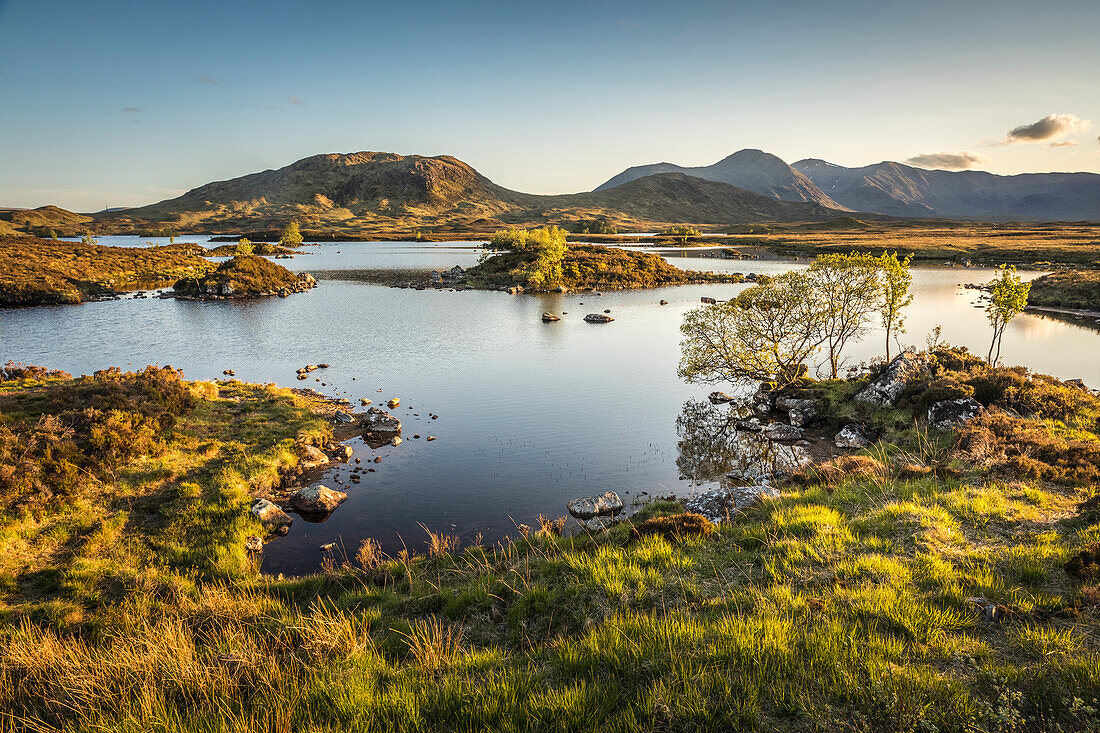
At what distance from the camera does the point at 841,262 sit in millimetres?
32375

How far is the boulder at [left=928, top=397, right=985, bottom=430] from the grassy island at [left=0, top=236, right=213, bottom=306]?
9458 cm

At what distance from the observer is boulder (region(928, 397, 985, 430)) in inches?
846

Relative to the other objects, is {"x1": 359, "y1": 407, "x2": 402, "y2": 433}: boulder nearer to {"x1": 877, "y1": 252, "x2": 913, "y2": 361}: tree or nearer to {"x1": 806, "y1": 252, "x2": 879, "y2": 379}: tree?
{"x1": 806, "y1": 252, "x2": 879, "y2": 379}: tree

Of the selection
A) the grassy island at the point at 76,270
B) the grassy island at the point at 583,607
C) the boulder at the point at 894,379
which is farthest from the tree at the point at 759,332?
the grassy island at the point at 76,270

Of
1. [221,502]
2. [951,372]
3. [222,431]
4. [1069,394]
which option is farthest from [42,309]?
[1069,394]

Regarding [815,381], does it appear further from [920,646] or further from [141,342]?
[141,342]

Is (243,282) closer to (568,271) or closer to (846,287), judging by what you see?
(568,271)

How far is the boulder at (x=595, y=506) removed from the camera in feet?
60.7

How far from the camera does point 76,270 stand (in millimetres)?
77688

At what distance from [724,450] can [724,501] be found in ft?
29.2

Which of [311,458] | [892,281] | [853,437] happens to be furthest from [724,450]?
[311,458]

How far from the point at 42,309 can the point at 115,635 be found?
76.5 m

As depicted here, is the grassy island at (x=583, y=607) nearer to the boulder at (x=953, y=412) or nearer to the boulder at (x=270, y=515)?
the boulder at (x=270, y=515)

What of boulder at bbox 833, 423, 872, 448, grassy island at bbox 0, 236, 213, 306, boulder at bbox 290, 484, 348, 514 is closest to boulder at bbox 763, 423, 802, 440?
boulder at bbox 833, 423, 872, 448
